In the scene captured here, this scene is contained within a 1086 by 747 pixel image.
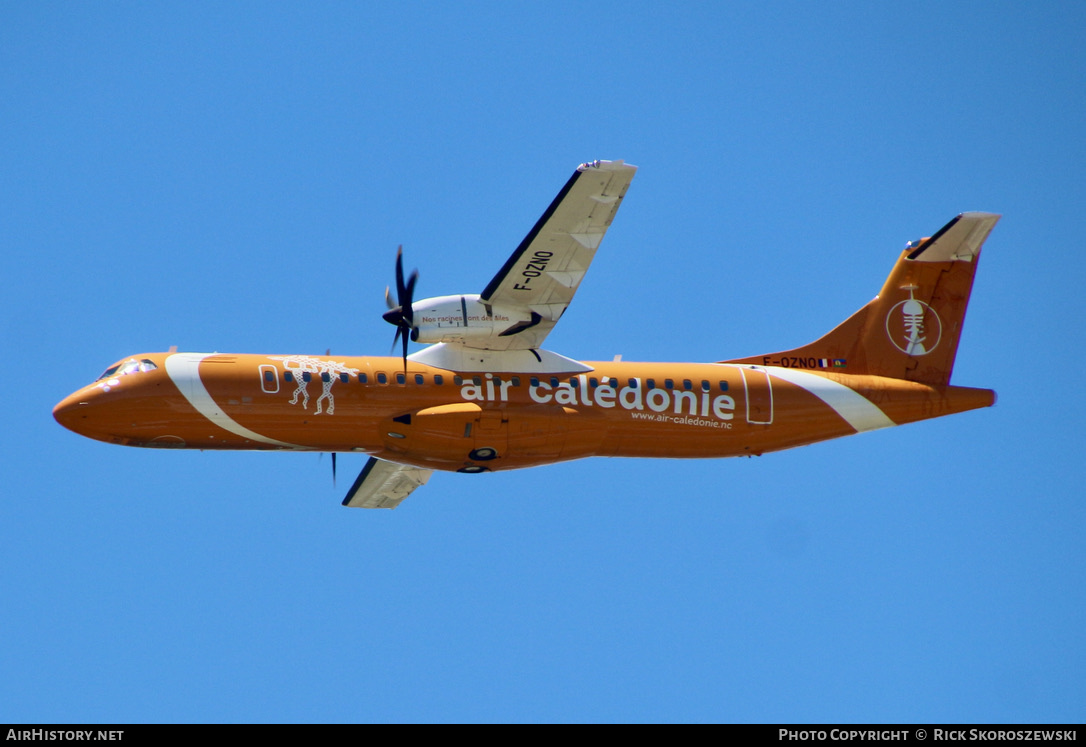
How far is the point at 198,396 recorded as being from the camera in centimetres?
2098

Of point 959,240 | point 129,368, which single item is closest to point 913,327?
point 959,240

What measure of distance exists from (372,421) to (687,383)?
235 inches

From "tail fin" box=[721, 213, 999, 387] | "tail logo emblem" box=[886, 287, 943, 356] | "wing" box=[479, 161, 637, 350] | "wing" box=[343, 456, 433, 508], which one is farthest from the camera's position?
"wing" box=[343, 456, 433, 508]

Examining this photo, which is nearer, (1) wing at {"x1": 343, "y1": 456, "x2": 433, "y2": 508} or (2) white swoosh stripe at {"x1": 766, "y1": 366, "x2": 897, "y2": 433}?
(2) white swoosh stripe at {"x1": 766, "y1": 366, "x2": 897, "y2": 433}

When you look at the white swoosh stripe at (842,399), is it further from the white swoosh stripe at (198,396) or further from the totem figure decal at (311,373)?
the white swoosh stripe at (198,396)

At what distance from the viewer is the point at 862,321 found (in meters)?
24.8

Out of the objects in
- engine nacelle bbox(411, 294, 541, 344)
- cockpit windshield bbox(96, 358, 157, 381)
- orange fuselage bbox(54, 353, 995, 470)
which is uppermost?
engine nacelle bbox(411, 294, 541, 344)

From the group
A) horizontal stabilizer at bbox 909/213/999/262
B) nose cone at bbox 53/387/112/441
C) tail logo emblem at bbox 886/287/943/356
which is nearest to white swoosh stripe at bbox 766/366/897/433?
tail logo emblem at bbox 886/287/943/356

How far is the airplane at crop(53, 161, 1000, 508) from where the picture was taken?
20891 mm

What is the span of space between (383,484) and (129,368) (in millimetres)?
6363

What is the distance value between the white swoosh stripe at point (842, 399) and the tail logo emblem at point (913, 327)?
1622 mm

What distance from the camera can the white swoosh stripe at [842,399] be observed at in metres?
23.5

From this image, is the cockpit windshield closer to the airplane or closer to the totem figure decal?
the airplane

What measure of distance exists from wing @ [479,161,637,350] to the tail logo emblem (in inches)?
283
